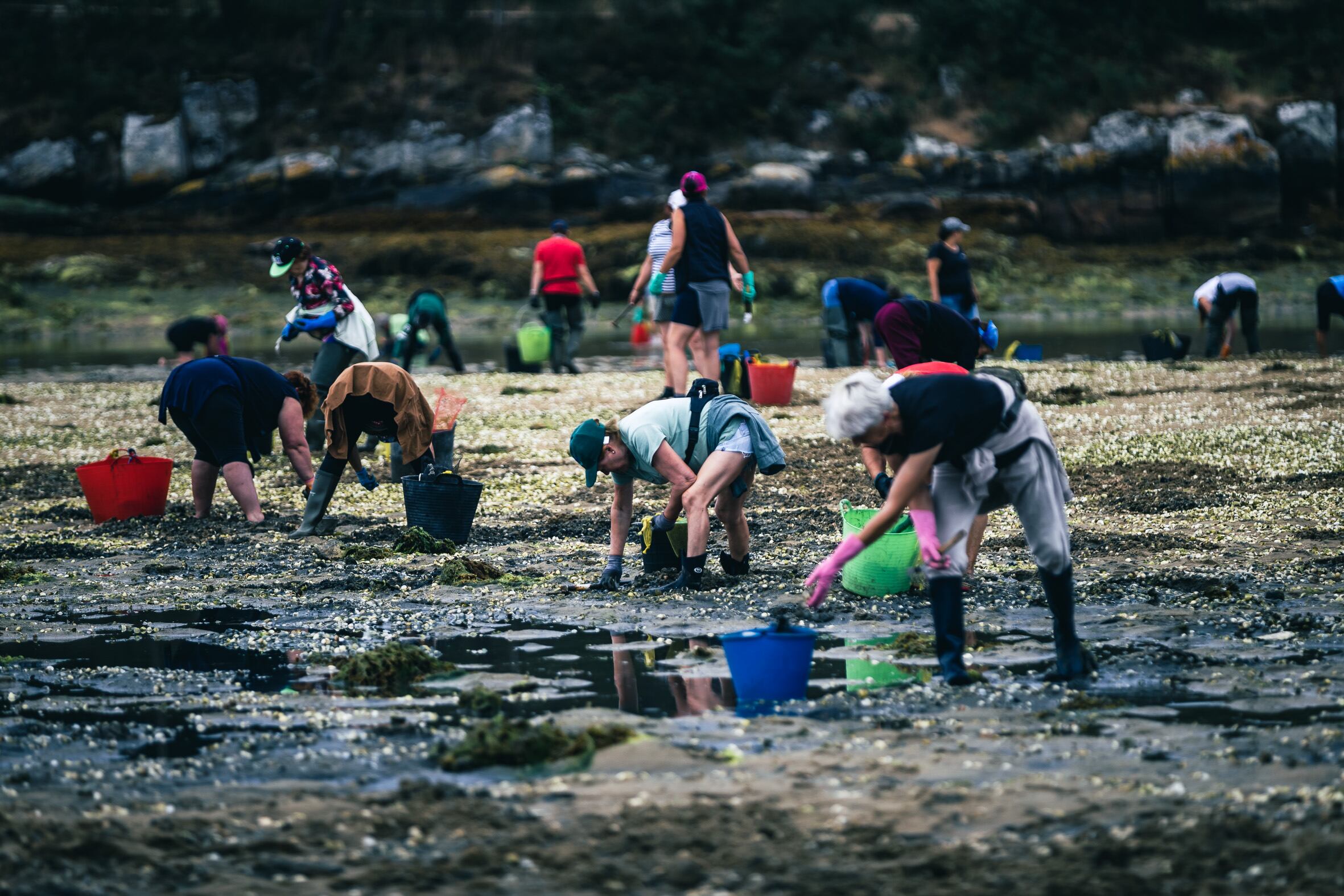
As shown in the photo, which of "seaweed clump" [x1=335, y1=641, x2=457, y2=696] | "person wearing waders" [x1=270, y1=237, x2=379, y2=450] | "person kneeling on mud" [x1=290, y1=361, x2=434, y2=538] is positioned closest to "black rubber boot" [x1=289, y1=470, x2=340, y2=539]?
"person kneeling on mud" [x1=290, y1=361, x2=434, y2=538]

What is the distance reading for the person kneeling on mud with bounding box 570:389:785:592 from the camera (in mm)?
8414

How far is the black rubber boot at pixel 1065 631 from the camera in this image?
669cm

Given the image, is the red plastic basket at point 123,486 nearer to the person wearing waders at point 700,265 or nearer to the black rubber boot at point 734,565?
the black rubber boot at point 734,565

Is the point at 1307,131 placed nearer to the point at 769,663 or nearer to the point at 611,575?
the point at 611,575

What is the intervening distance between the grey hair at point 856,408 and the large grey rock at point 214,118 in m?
48.3

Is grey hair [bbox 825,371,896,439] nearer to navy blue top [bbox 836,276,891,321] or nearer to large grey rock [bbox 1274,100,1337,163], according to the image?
navy blue top [bbox 836,276,891,321]

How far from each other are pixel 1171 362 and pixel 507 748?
700 inches

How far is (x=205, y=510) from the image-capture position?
11961 millimetres

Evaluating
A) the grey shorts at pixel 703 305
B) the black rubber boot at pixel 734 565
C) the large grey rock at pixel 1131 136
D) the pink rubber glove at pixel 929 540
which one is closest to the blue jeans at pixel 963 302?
the grey shorts at pixel 703 305

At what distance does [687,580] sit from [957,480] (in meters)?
2.63

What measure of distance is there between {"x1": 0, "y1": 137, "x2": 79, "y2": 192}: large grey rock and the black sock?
46519 millimetres

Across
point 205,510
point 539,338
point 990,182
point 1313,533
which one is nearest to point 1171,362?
point 539,338

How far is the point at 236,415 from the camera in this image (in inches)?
439

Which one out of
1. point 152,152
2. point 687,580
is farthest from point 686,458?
point 152,152
